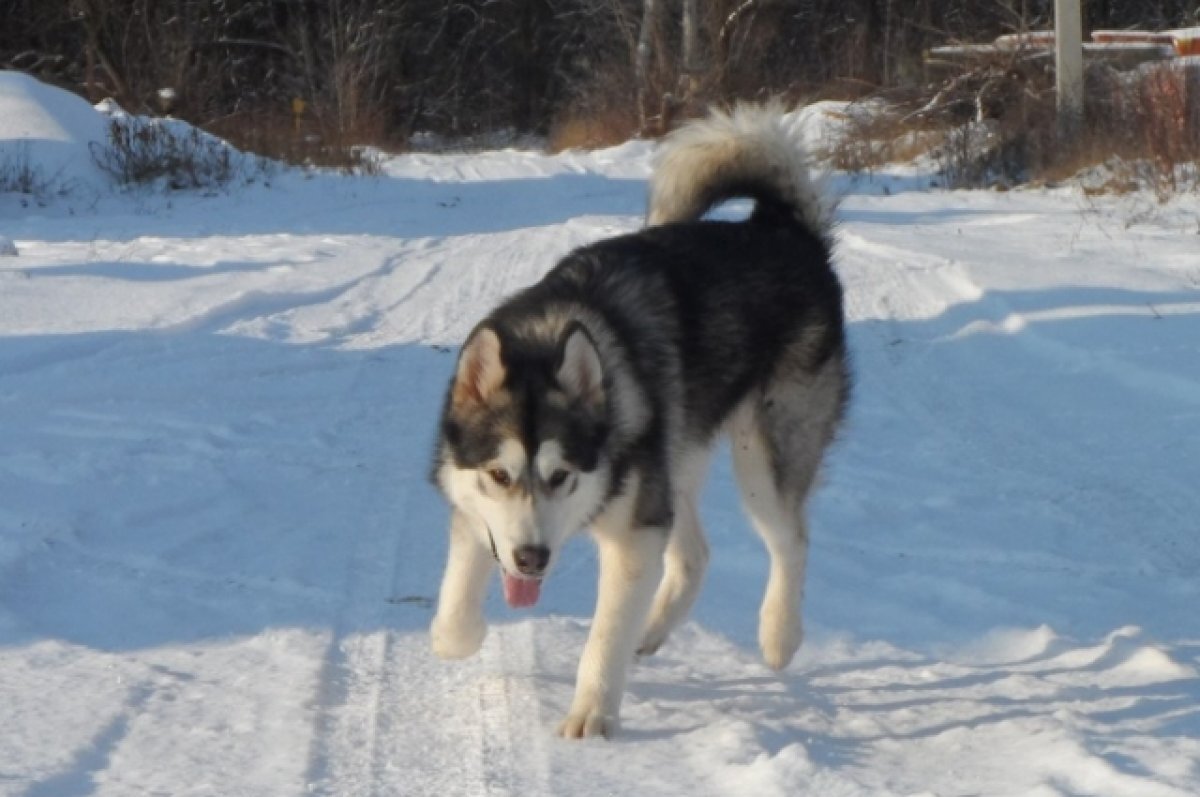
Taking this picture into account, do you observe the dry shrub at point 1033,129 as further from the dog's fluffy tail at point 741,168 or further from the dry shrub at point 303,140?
the dog's fluffy tail at point 741,168

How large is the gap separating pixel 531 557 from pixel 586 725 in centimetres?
42

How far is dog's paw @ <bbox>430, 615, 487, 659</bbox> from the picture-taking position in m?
4.15

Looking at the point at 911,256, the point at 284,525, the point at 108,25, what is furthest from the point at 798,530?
the point at 108,25

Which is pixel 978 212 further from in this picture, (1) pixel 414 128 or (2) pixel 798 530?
(1) pixel 414 128

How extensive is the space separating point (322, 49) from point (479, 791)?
33942mm

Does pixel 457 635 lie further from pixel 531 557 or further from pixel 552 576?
pixel 552 576

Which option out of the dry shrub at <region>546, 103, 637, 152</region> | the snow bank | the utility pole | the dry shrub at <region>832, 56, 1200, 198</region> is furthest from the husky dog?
the dry shrub at <region>546, 103, 637, 152</region>

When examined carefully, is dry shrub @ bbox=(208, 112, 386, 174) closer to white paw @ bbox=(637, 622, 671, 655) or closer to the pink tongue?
white paw @ bbox=(637, 622, 671, 655)

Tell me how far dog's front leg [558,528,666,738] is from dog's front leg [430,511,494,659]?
0.30 metres

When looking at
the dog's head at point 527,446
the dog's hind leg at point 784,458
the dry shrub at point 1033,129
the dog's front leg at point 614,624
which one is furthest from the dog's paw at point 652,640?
the dry shrub at point 1033,129

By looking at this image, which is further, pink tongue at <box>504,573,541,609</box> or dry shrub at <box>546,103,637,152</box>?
dry shrub at <box>546,103,637,152</box>

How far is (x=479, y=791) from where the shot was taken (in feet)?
11.2

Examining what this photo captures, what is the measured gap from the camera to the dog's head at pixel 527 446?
3787 millimetres

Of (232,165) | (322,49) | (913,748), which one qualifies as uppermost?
(322,49)
